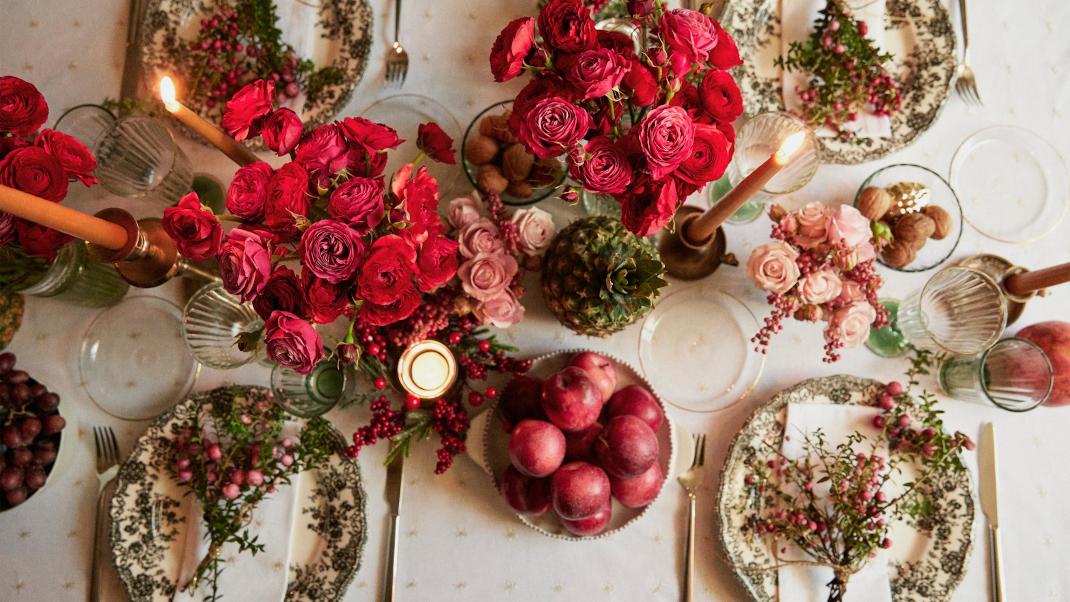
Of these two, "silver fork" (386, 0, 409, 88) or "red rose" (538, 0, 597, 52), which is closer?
"red rose" (538, 0, 597, 52)

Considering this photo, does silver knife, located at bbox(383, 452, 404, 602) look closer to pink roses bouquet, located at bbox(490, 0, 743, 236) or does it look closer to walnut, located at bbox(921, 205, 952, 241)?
pink roses bouquet, located at bbox(490, 0, 743, 236)

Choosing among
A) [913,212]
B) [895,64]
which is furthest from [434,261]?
[895,64]

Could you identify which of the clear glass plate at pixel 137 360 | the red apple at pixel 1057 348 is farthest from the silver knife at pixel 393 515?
the red apple at pixel 1057 348

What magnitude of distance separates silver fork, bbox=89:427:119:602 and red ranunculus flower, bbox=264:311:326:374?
0.70 meters

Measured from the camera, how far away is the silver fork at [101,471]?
45.1 inches

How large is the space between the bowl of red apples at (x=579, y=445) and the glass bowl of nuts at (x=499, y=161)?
31 cm

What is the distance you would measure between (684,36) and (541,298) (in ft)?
1.97

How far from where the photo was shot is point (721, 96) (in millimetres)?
745

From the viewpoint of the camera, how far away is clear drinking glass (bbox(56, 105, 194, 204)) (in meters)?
1.15

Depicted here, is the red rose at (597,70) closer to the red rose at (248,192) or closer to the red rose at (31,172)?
the red rose at (248,192)

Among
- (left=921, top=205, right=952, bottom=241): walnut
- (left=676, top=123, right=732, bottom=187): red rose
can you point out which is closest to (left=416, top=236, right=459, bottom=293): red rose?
(left=676, top=123, right=732, bottom=187): red rose

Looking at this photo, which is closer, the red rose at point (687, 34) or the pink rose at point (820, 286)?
the red rose at point (687, 34)

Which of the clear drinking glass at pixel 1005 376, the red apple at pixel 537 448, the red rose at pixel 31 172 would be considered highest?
the red rose at pixel 31 172

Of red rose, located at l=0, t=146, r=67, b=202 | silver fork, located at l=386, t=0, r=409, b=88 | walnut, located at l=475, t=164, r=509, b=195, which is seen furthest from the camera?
silver fork, located at l=386, t=0, r=409, b=88
